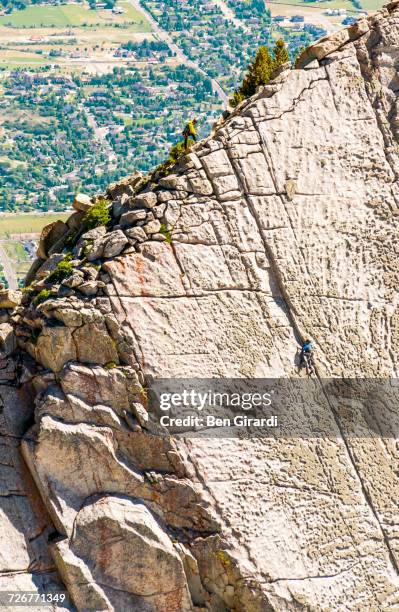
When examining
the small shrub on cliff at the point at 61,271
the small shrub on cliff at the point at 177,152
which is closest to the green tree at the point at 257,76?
the small shrub on cliff at the point at 177,152

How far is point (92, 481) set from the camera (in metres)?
42.5

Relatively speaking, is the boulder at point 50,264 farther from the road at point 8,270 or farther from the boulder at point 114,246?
the road at point 8,270

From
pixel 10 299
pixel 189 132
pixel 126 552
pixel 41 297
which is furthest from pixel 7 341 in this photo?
pixel 189 132

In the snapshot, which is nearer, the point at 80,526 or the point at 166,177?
the point at 80,526

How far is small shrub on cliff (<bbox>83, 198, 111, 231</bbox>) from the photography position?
148 ft

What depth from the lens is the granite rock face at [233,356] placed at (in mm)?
42094

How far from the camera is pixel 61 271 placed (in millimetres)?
44344

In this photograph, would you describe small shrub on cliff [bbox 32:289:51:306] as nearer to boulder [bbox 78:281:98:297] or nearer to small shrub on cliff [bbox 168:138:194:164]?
boulder [bbox 78:281:98:297]

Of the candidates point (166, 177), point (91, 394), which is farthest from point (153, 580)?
point (166, 177)

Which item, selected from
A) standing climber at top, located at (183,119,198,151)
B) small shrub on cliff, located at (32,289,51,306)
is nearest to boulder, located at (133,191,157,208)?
standing climber at top, located at (183,119,198,151)

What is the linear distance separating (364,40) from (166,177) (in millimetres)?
9015

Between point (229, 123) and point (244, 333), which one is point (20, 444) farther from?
point (229, 123)

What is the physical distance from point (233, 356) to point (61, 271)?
19.9ft

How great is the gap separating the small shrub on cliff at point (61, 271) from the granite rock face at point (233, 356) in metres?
0.27
